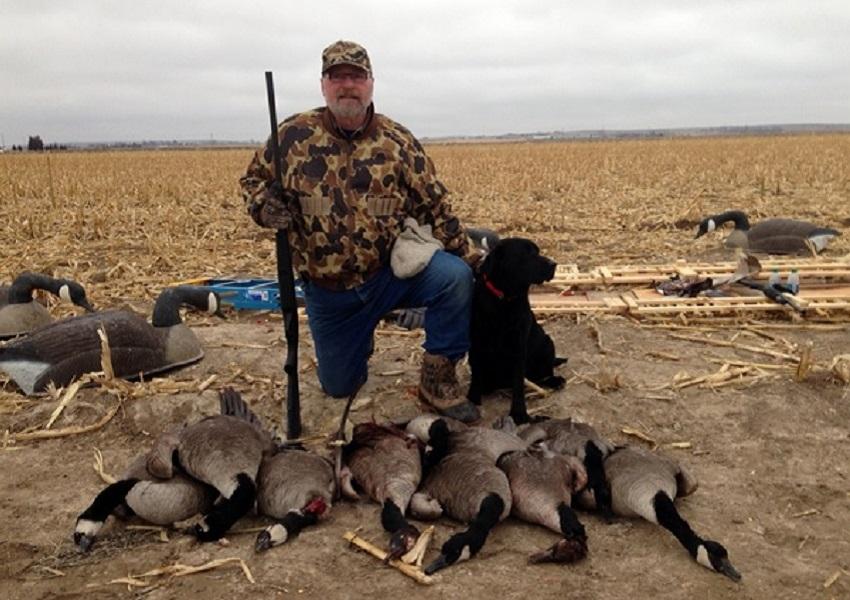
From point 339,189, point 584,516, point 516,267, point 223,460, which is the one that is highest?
point 339,189

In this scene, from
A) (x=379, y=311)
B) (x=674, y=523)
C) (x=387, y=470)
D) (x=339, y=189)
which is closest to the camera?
(x=674, y=523)

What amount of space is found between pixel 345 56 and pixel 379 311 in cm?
179

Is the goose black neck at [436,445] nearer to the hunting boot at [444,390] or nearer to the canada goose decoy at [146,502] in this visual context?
the hunting boot at [444,390]

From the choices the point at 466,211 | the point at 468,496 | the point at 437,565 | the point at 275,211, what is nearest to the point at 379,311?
the point at 275,211

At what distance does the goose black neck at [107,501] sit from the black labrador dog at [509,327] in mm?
2520

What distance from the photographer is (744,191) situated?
21.3 metres

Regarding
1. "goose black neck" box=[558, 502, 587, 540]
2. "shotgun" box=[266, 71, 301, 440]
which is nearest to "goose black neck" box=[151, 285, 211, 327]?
"shotgun" box=[266, 71, 301, 440]

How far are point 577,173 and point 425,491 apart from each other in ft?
80.0

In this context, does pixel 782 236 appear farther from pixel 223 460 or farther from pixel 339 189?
pixel 223 460

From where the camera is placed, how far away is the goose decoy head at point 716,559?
341cm

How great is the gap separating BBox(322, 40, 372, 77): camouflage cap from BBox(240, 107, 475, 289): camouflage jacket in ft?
1.16

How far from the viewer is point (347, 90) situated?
17.3ft

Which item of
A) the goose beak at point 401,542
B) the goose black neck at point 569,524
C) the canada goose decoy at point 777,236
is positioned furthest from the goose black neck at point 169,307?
the canada goose decoy at point 777,236

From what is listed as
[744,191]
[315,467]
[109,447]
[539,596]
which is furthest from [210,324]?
[744,191]
